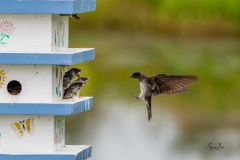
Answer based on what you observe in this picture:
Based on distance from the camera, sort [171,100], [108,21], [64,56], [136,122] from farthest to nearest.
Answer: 1. [108,21]
2. [171,100]
3. [136,122]
4. [64,56]

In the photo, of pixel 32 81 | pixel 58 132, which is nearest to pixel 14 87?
pixel 32 81

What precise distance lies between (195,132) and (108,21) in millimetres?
3590

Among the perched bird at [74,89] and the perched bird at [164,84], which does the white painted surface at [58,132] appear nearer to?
the perched bird at [74,89]

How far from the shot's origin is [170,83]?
690 cm

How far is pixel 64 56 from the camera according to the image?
6.24 metres

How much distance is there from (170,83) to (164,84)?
52mm

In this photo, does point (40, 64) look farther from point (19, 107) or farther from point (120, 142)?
point (120, 142)

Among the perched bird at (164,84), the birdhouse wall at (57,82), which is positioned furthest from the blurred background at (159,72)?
the birdhouse wall at (57,82)

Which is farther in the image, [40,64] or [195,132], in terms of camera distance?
[195,132]

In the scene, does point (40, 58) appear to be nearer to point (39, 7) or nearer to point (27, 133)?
point (39, 7)

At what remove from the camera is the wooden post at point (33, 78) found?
20.5ft

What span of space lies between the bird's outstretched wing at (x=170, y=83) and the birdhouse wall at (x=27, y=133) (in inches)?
29.1

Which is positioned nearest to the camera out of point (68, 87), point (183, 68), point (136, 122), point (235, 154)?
point (68, 87)

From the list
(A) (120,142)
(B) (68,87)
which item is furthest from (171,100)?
(B) (68,87)
